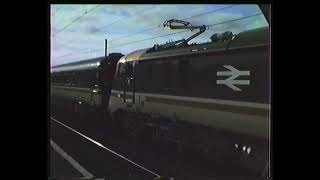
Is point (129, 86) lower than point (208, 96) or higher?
higher

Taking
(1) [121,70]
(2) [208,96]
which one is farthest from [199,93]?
(1) [121,70]

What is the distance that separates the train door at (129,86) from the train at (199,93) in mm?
15

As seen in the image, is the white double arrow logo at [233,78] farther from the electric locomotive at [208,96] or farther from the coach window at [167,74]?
the coach window at [167,74]

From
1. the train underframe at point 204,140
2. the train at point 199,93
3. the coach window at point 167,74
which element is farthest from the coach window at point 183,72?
the train underframe at point 204,140

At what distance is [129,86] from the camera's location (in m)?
8.64

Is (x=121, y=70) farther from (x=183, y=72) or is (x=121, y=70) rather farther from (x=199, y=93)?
(x=199, y=93)

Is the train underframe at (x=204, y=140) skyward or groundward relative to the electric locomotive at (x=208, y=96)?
groundward

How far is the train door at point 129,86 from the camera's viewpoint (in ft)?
28.0

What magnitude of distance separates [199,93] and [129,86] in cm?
158

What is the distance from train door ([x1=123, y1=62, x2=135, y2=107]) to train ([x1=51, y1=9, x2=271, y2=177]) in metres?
0.01

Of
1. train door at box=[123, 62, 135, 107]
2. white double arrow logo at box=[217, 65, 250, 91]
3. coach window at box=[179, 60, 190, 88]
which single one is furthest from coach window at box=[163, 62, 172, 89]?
white double arrow logo at box=[217, 65, 250, 91]

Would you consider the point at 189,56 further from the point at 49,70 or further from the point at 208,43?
the point at 49,70

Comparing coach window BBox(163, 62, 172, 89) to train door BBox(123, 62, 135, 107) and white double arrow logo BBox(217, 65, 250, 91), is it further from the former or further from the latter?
white double arrow logo BBox(217, 65, 250, 91)

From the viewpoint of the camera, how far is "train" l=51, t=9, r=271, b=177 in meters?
6.81
